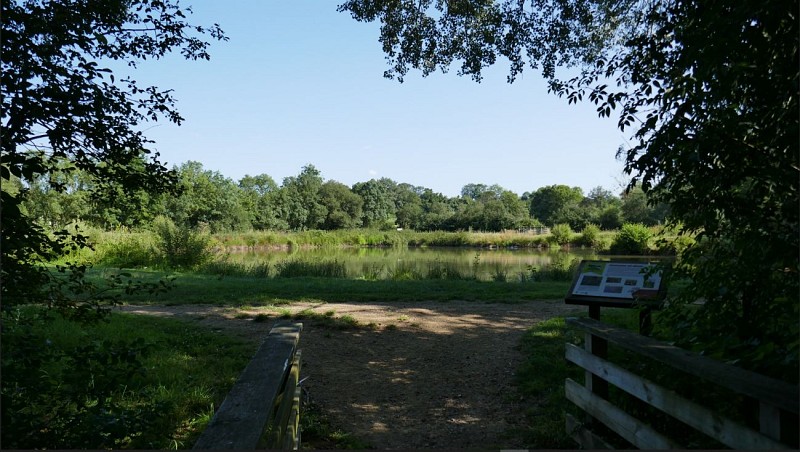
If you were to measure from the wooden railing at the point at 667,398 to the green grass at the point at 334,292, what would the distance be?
→ 7.59 metres

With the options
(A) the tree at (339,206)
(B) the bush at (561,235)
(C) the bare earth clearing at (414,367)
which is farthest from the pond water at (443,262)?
(A) the tree at (339,206)

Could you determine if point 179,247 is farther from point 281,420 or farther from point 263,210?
point 263,210

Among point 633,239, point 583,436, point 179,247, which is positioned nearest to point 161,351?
point 583,436

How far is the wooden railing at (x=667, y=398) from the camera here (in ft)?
6.30

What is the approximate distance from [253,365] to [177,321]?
626 cm

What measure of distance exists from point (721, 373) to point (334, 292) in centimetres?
1113

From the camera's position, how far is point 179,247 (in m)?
20.1

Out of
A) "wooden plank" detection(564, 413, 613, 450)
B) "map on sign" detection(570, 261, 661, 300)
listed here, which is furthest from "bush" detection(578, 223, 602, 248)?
"wooden plank" detection(564, 413, 613, 450)

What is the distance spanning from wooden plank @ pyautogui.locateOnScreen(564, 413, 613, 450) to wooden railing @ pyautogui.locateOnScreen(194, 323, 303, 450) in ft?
6.78

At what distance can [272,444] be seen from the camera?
2.41m

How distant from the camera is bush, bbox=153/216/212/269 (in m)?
19.9

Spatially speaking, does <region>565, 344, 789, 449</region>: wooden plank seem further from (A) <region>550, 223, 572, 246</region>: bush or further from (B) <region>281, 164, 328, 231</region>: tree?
(B) <region>281, 164, 328, 231</region>: tree

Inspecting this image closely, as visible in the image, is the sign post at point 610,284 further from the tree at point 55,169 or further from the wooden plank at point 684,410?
the tree at point 55,169

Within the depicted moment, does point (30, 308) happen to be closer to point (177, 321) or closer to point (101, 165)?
point (177, 321)
